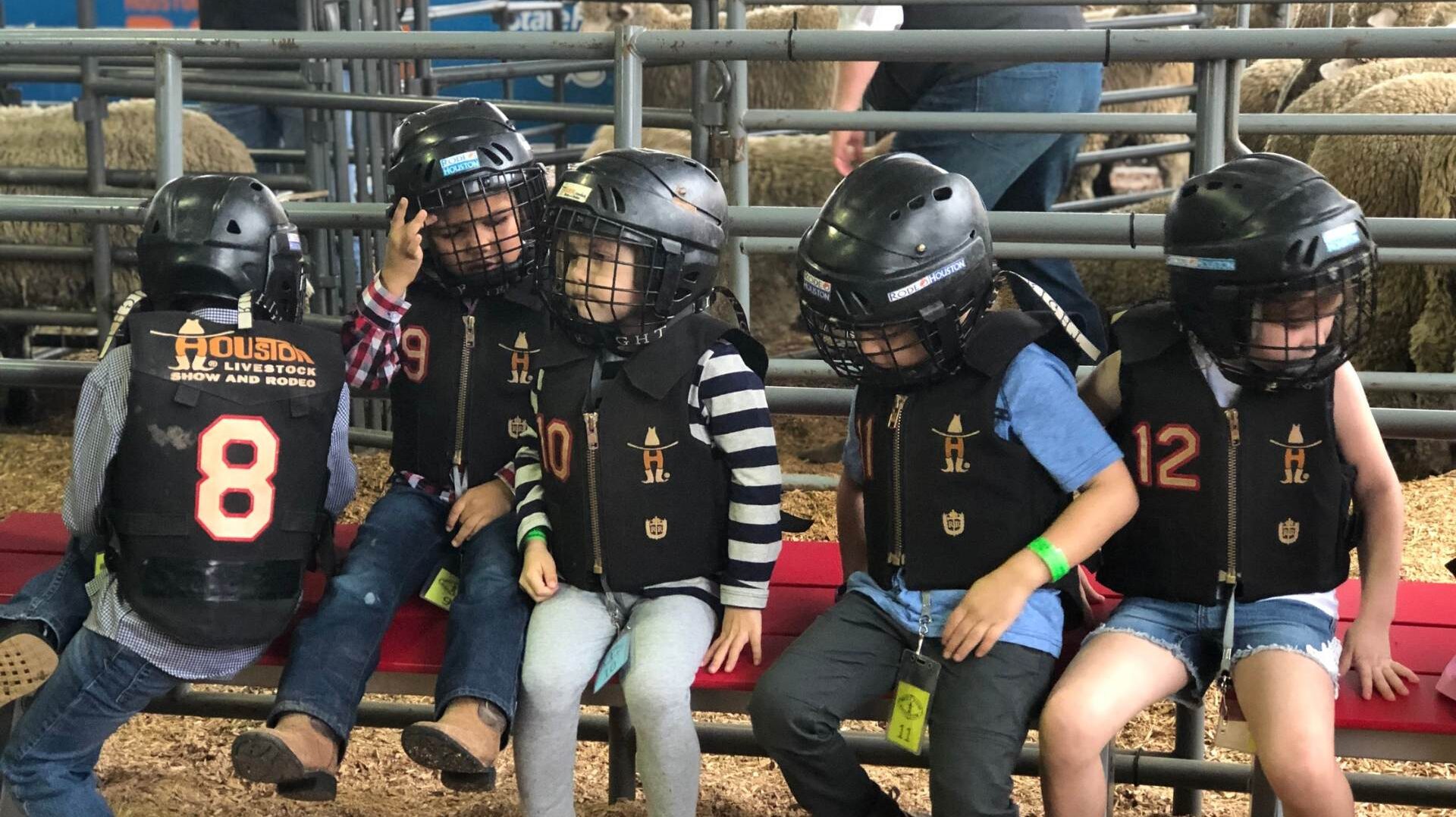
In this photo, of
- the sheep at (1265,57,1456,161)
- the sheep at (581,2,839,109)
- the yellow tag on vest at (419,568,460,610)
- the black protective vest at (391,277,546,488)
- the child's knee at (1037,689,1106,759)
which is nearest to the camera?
the child's knee at (1037,689,1106,759)

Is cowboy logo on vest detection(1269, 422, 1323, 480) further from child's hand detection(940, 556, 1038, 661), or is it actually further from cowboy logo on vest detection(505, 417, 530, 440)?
cowboy logo on vest detection(505, 417, 530, 440)

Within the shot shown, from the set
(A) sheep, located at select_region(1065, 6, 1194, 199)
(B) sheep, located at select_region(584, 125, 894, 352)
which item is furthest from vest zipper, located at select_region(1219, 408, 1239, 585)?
(A) sheep, located at select_region(1065, 6, 1194, 199)

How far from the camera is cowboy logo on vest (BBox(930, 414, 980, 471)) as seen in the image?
260 centimetres

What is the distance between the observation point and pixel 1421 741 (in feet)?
7.79

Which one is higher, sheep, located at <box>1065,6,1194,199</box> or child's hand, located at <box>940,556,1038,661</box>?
sheep, located at <box>1065,6,1194,199</box>

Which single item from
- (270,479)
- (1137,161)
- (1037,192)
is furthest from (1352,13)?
(270,479)

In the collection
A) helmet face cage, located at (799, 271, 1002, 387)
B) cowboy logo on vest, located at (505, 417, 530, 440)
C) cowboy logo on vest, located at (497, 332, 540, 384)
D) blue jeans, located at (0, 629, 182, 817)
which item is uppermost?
helmet face cage, located at (799, 271, 1002, 387)

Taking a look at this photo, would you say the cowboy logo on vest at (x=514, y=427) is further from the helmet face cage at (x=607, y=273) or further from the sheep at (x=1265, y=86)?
the sheep at (x=1265, y=86)

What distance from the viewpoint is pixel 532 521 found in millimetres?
2850

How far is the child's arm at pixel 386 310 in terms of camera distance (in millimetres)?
2961

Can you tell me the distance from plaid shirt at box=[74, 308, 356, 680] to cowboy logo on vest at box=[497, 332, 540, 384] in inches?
27.6

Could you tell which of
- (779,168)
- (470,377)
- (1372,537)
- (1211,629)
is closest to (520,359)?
(470,377)

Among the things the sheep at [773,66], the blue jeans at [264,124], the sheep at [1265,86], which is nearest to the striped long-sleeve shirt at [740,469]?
the sheep at [1265,86]

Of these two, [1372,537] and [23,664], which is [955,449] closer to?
[1372,537]
